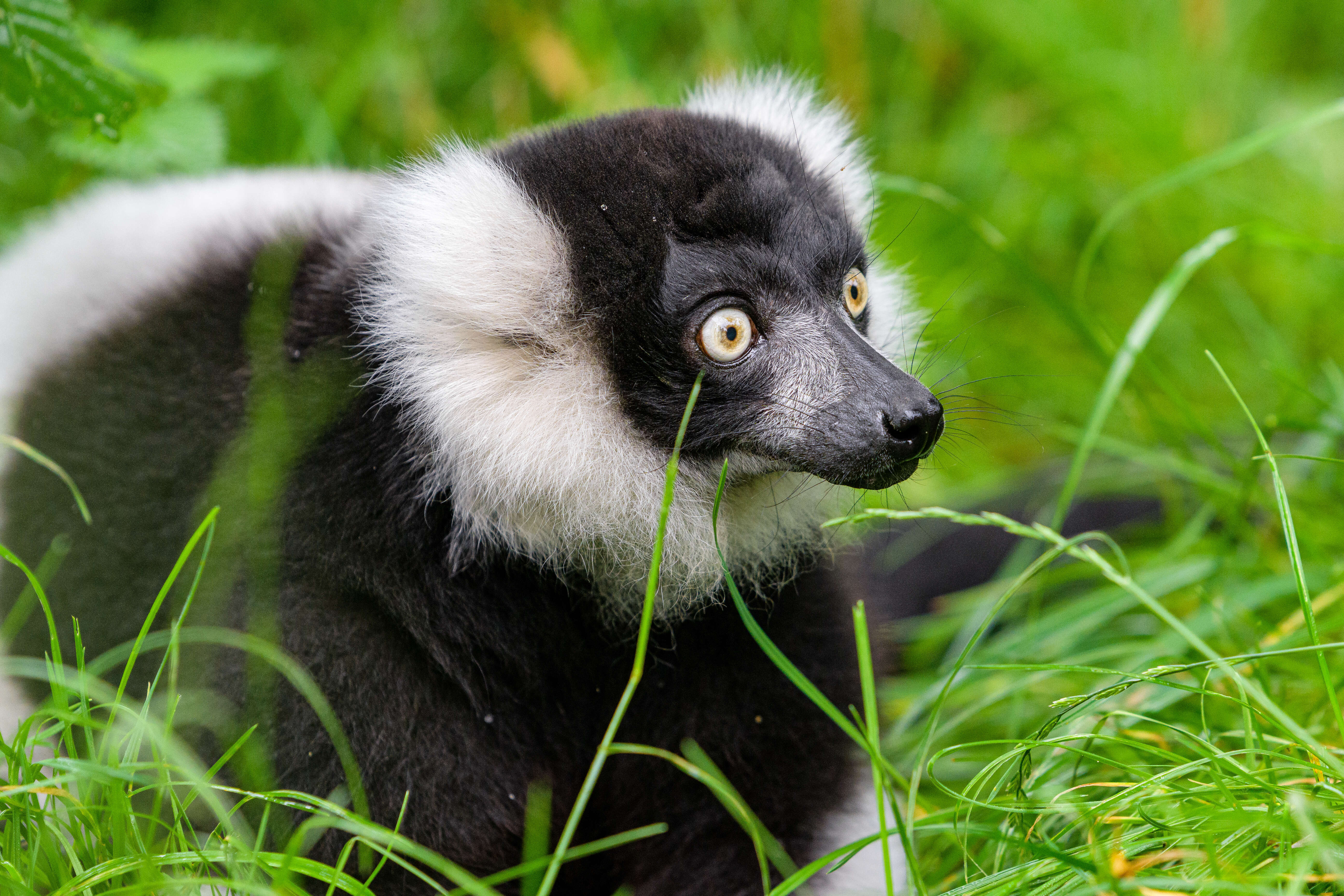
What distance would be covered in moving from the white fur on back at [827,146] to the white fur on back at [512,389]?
0.93 metres

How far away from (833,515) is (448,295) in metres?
1.27

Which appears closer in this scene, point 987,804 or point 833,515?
point 987,804

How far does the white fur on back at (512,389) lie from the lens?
2771mm

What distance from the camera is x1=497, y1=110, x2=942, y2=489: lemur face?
2803mm

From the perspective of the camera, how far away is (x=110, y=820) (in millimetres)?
2463

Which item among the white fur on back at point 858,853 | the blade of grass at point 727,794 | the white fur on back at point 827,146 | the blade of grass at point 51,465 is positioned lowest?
the white fur on back at point 858,853

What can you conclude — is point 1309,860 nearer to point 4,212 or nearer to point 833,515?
point 833,515

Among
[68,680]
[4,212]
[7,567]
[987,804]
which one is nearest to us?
[987,804]

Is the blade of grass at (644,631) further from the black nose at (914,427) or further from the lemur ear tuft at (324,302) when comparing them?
the lemur ear tuft at (324,302)

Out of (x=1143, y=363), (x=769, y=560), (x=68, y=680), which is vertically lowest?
(x=68, y=680)

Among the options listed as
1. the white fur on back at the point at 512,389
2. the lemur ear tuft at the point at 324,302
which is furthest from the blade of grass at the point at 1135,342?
the lemur ear tuft at the point at 324,302

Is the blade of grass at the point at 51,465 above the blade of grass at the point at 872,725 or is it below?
above

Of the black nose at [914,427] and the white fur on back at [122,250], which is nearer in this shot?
the black nose at [914,427]

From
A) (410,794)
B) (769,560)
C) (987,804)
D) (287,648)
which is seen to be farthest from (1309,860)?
(287,648)
